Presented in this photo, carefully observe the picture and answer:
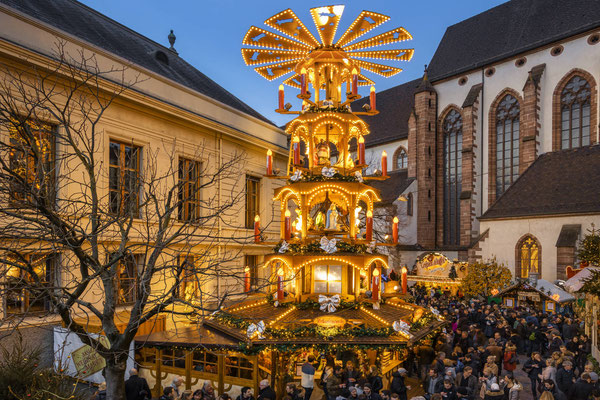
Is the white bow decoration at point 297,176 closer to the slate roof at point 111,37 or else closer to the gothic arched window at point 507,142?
the slate roof at point 111,37

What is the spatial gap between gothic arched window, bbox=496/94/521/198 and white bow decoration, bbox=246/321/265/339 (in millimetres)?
26976

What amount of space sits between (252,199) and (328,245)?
29.9 ft

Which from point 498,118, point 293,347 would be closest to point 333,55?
point 293,347

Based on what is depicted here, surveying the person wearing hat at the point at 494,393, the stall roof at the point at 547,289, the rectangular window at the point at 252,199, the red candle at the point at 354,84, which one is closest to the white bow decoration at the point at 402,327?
the person wearing hat at the point at 494,393

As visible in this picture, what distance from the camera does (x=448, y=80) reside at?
3856 centimetres

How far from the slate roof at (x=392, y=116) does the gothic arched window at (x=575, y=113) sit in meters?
14.0

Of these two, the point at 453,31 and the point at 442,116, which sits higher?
the point at 453,31

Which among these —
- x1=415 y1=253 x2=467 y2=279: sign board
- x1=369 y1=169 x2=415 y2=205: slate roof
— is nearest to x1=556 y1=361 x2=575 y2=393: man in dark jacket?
x1=415 y1=253 x2=467 y2=279: sign board

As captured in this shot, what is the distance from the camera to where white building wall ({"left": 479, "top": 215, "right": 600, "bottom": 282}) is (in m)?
26.3

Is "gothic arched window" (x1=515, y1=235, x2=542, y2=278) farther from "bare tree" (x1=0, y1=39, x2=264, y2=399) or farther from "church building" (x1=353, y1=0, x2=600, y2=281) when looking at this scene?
"bare tree" (x1=0, y1=39, x2=264, y2=399)

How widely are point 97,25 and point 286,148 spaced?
33.5ft

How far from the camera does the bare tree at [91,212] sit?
21.1 feet

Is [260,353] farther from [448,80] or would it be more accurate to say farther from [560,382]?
[448,80]

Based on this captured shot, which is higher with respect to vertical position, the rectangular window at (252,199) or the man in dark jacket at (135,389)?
the rectangular window at (252,199)
